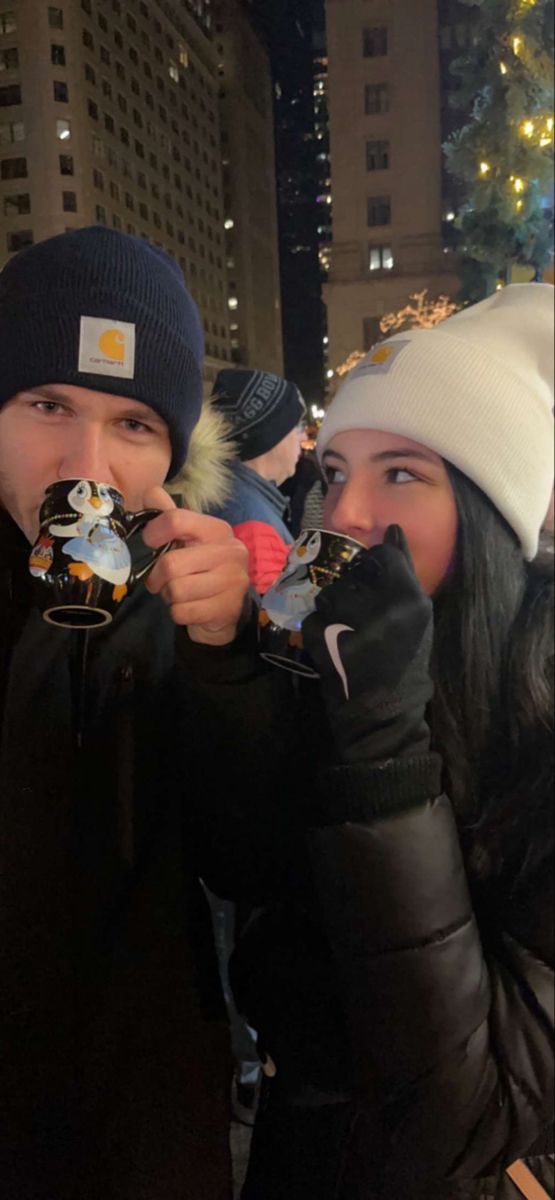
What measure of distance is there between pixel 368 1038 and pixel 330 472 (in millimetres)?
727

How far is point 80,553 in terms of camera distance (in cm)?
79

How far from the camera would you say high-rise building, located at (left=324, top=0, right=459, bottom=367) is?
1086 millimetres

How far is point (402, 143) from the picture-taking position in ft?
3.70

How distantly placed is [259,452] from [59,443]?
0.73 meters

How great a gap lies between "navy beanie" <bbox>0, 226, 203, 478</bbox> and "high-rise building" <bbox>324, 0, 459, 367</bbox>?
1.00ft

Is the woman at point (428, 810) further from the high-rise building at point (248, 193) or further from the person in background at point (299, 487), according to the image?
the person in background at point (299, 487)

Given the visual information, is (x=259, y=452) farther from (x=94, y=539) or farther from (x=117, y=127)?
(x=94, y=539)

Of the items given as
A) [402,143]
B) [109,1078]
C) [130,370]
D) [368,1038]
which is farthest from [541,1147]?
[402,143]

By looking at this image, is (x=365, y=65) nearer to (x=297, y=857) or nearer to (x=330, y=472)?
(x=330, y=472)

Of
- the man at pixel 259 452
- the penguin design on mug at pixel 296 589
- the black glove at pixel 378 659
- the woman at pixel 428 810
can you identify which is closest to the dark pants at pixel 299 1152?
the woman at pixel 428 810

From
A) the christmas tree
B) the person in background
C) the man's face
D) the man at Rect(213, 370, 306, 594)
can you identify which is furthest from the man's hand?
the person in background

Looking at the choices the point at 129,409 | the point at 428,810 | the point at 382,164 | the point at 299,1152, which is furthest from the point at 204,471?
the point at 299,1152

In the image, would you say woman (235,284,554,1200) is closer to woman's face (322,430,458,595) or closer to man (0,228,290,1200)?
woman's face (322,430,458,595)

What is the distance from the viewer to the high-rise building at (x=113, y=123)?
108 cm
